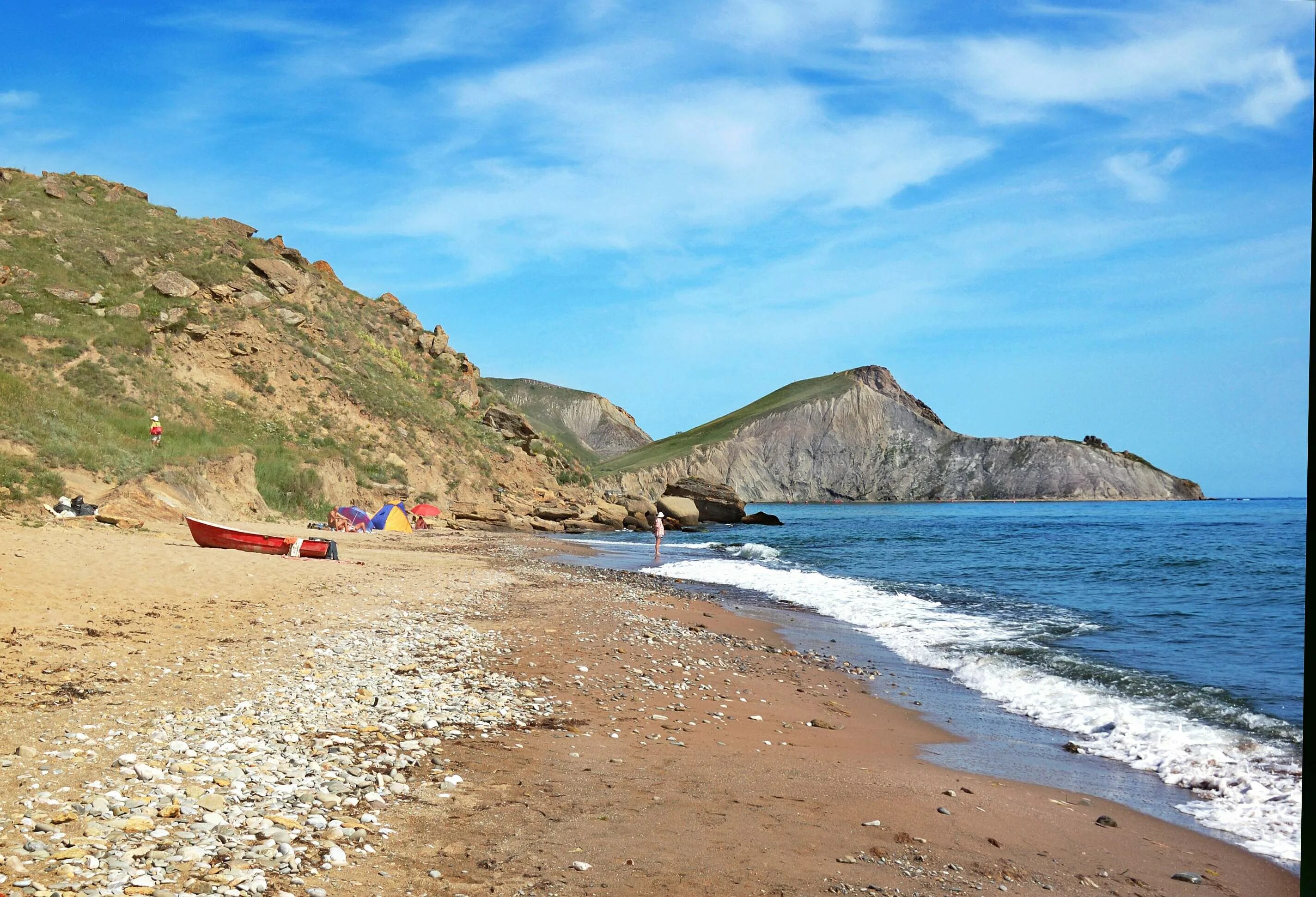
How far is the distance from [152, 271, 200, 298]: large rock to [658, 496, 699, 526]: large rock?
32.4 m

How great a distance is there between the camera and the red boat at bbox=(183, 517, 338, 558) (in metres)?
17.1

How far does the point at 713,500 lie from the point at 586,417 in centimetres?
11547

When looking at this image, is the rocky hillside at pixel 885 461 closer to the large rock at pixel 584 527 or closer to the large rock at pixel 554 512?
the large rock at pixel 584 527

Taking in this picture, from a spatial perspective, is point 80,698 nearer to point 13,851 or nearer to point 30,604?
point 13,851

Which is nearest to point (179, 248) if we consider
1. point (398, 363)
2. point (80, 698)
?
point (398, 363)

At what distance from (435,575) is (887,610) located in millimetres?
9603

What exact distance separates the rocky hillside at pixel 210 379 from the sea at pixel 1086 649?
1290cm

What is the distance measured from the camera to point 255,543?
17.6 m

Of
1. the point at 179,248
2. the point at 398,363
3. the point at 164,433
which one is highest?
the point at 179,248

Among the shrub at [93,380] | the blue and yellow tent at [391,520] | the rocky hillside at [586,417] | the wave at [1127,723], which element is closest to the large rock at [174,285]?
the shrub at [93,380]

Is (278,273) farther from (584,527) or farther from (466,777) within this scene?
(466,777)

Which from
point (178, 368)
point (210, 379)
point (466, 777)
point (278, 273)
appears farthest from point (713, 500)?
point (466, 777)

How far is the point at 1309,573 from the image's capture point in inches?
26.9

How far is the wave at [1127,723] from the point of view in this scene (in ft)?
22.0
